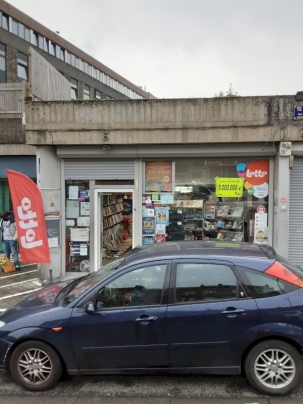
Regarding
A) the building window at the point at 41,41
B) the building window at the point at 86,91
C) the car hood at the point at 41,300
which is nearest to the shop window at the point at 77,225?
the car hood at the point at 41,300

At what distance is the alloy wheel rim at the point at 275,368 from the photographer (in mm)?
3400

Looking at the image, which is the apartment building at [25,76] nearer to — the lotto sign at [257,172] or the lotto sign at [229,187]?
the lotto sign at [229,187]

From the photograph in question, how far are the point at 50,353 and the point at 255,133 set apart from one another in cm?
586

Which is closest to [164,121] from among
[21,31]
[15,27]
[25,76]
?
[25,76]

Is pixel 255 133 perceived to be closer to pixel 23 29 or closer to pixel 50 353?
pixel 50 353

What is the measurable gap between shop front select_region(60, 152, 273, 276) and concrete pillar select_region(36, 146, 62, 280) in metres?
0.22

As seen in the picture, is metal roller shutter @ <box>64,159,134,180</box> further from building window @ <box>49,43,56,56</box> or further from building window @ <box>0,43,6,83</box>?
building window @ <box>49,43,56,56</box>

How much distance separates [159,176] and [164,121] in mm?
1332

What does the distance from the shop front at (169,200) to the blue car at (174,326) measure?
14.3ft

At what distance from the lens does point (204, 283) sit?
3553mm

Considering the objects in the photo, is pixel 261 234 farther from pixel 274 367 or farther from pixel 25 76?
pixel 25 76

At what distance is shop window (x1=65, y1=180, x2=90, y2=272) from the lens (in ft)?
27.0

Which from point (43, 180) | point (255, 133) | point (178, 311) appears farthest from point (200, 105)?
point (178, 311)

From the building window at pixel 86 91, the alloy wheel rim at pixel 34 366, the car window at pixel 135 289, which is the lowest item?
the alloy wheel rim at pixel 34 366
